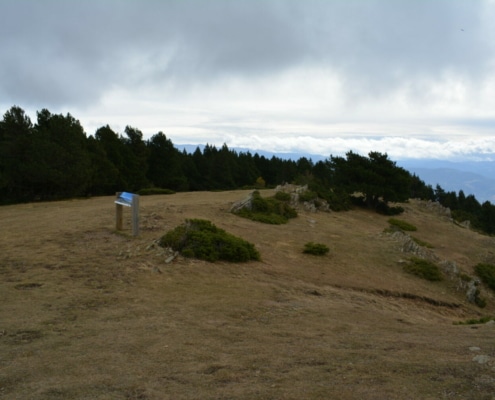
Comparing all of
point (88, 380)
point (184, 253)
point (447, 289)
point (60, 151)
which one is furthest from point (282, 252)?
point (60, 151)

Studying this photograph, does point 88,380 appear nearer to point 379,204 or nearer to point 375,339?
point 375,339

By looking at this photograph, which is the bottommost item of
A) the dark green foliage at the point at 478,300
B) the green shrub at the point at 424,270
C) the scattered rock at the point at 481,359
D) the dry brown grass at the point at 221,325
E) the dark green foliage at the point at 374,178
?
the dark green foliage at the point at 478,300

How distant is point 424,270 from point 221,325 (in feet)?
28.7

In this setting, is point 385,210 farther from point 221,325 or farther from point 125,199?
point 221,325

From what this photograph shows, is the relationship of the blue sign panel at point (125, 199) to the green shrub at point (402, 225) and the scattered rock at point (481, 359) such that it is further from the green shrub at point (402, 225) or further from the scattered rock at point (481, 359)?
the green shrub at point (402, 225)

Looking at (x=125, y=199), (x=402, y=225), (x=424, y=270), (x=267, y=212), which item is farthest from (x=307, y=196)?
(x=125, y=199)

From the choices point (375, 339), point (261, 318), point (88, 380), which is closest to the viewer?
point (88, 380)

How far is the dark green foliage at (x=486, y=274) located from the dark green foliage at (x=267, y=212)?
742 cm

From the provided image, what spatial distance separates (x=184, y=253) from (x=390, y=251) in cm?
786

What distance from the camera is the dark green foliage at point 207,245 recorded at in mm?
11242

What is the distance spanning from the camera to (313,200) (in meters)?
23.5

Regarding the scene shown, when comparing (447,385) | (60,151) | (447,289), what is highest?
(60,151)

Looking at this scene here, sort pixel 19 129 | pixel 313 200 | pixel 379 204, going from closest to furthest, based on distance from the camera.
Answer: pixel 313 200 → pixel 379 204 → pixel 19 129

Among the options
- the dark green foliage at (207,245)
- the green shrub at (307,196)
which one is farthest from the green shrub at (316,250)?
the green shrub at (307,196)
